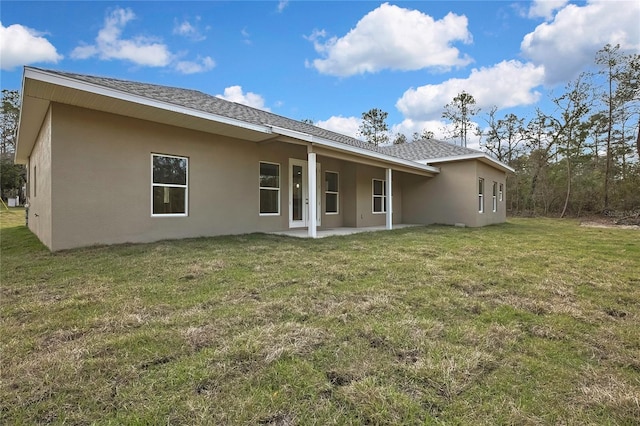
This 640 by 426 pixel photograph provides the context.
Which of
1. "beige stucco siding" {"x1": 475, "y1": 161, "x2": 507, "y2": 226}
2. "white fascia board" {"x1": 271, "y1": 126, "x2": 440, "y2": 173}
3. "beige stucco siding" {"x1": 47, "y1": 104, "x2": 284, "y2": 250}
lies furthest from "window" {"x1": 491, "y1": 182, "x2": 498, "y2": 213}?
"beige stucco siding" {"x1": 47, "y1": 104, "x2": 284, "y2": 250}

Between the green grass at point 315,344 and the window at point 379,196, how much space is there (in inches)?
310

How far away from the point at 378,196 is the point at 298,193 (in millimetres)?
3952

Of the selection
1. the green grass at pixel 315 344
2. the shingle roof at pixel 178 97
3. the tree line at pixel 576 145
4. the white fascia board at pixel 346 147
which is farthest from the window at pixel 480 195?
the tree line at pixel 576 145

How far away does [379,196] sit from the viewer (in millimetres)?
13023

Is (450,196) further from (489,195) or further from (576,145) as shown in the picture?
(576,145)

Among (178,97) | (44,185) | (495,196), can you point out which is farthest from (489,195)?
(44,185)

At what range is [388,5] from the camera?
11.2m

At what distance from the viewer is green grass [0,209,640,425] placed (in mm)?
1723

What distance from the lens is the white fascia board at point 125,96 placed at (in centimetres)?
511

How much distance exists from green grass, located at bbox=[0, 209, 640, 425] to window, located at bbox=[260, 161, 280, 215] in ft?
14.7

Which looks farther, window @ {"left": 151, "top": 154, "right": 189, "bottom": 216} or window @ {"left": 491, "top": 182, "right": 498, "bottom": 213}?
window @ {"left": 491, "top": 182, "right": 498, "bottom": 213}

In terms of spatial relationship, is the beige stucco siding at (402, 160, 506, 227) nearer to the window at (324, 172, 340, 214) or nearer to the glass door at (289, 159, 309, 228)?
the window at (324, 172, 340, 214)

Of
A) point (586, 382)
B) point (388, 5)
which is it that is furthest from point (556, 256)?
point (388, 5)

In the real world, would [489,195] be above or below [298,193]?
above
